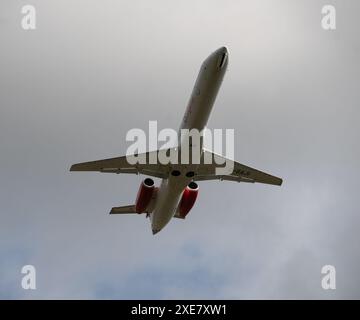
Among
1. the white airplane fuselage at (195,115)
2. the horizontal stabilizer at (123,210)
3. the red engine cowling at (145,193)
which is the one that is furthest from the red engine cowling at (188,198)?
the horizontal stabilizer at (123,210)

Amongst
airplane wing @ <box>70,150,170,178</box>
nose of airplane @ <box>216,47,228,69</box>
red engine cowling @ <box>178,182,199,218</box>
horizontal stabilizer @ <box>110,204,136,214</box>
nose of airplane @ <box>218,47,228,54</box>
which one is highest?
nose of airplane @ <box>218,47,228,54</box>

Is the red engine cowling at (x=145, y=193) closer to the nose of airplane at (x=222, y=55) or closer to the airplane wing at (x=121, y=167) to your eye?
the airplane wing at (x=121, y=167)

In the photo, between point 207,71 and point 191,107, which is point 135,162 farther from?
point 207,71

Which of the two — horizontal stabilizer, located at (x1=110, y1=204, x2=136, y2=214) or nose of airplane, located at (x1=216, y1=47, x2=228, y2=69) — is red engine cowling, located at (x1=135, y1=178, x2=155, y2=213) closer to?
horizontal stabilizer, located at (x1=110, y1=204, x2=136, y2=214)

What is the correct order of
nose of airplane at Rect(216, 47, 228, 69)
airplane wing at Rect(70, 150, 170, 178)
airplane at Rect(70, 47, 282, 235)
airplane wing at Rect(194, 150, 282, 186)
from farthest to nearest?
airplane wing at Rect(194, 150, 282, 186) < airplane wing at Rect(70, 150, 170, 178) < airplane at Rect(70, 47, 282, 235) < nose of airplane at Rect(216, 47, 228, 69)

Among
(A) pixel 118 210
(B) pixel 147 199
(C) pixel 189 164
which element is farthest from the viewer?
(A) pixel 118 210

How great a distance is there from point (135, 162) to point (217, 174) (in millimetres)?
5473

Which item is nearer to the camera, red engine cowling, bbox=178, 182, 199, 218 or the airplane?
the airplane

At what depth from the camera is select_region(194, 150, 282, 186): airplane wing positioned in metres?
37.5

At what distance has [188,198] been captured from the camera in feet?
128

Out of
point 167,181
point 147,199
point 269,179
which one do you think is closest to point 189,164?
point 167,181

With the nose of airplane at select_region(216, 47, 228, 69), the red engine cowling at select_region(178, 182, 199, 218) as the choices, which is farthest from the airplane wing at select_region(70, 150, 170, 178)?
the nose of airplane at select_region(216, 47, 228, 69)

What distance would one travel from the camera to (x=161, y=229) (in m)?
40.7

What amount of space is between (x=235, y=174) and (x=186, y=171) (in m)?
4.91
